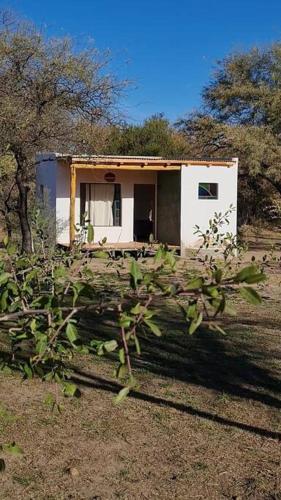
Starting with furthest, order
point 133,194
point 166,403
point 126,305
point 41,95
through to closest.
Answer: point 133,194 < point 41,95 < point 166,403 < point 126,305

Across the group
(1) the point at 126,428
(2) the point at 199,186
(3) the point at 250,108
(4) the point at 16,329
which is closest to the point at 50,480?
(1) the point at 126,428

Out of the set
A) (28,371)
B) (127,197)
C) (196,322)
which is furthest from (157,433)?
(127,197)

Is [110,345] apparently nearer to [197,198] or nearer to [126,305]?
[126,305]

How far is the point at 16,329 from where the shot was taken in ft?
7.18

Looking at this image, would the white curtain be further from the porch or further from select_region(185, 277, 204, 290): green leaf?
select_region(185, 277, 204, 290): green leaf

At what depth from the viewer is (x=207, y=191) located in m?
21.5

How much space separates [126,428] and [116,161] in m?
15.4

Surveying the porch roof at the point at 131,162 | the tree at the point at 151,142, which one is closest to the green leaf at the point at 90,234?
the porch roof at the point at 131,162

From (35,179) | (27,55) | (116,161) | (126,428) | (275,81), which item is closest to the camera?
(126,428)

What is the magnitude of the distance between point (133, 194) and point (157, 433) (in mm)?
18056

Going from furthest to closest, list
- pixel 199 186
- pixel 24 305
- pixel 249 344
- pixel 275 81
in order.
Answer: pixel 275 81 → pixel 199 186 → pixel 249 344 → pixel 24 305

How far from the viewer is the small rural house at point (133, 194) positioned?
2097 cm

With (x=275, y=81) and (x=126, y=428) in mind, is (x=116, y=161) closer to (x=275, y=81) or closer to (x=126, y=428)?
(x=275, y=81)

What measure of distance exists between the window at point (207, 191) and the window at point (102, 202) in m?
2.67
